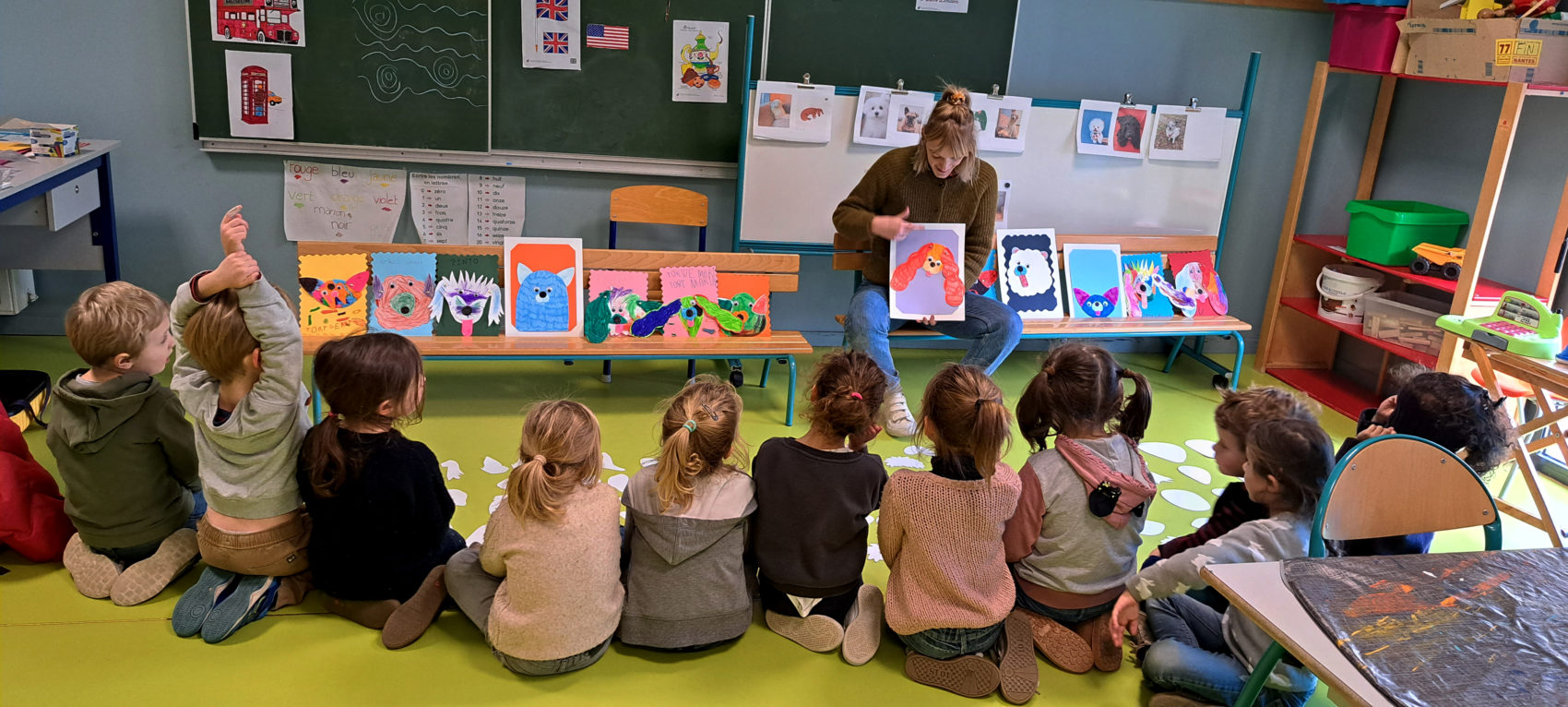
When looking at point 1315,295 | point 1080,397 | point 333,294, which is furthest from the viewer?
point 1315,295

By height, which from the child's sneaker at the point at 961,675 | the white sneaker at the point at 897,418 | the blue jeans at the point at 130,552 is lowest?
the child's sneaker at the point at 961,675

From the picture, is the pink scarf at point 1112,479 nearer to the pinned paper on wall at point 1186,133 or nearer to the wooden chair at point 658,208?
the wooden chair at point 658,208

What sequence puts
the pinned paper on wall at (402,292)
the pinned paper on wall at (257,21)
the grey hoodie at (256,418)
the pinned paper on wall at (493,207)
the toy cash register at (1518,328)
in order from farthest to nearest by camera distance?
1. the pinned paper on wall at (493,207)
2. the pinned paper on wall at (257,21)
3. the pinned paper on wall at (402,292)
4. the toy cash register at (1518,328)
5. the grey hoodie at (256,418)

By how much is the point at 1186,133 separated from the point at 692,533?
11.4ft

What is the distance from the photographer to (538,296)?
13.1ft

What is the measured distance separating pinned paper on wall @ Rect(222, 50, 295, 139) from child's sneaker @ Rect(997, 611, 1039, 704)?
334 centimetres

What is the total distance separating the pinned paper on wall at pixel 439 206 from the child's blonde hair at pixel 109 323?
2.03m

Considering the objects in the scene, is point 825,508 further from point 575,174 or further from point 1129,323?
point 1129,323

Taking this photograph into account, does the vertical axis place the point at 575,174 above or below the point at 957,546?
above

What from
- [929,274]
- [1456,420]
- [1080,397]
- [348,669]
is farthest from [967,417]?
[929,274]

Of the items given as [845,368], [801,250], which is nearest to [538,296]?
[801,250]

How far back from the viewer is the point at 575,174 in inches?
181

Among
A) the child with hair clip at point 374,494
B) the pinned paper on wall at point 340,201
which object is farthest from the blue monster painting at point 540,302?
the child with hair clip at point 374,494

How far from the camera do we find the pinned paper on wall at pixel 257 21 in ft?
13.4
